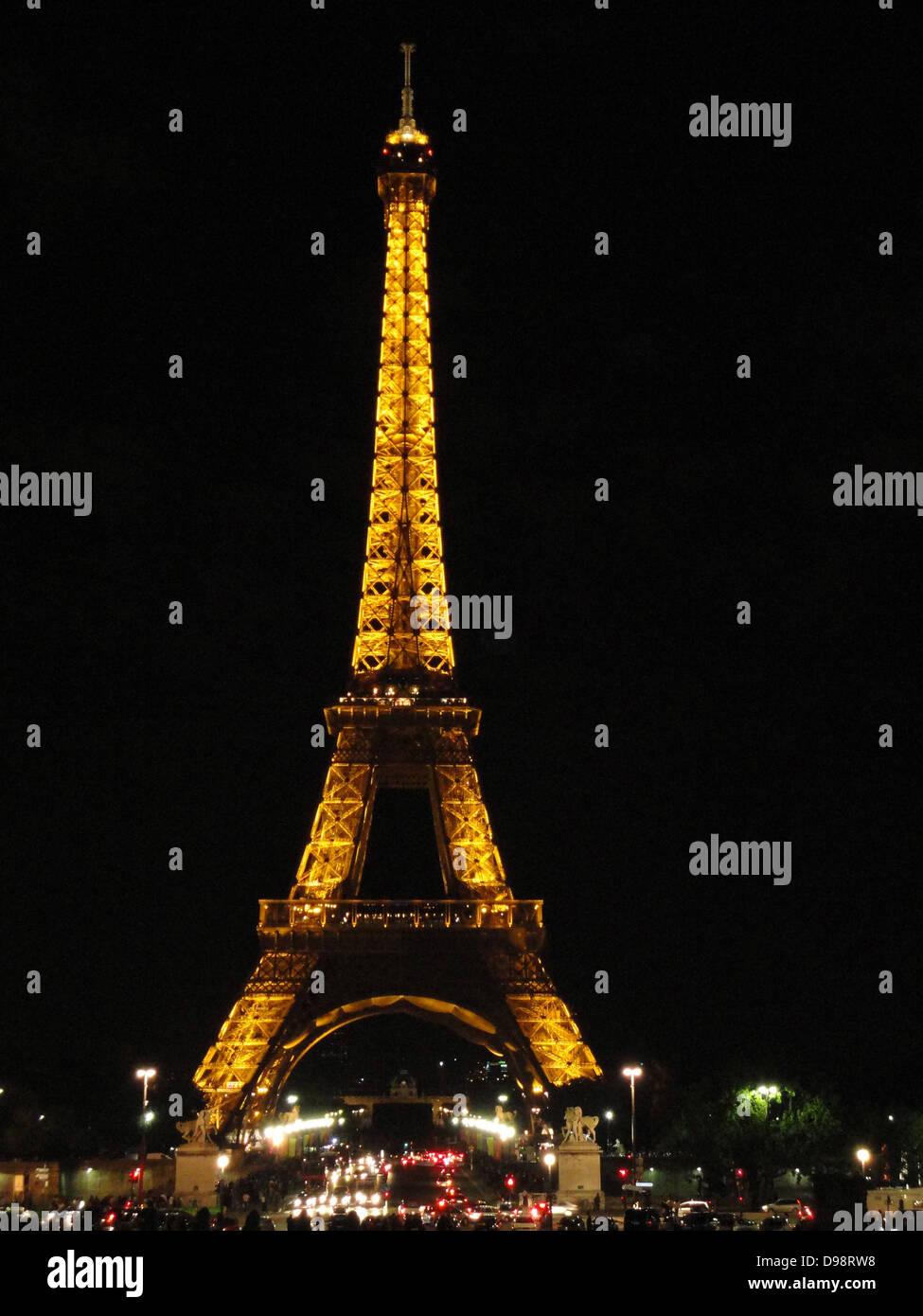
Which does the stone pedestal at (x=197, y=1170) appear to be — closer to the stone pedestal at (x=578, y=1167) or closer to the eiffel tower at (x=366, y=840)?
the eiffel tower at (x=366, y=840)

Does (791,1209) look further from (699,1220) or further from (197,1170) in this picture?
(197,1170)

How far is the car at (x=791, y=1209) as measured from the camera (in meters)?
46.2

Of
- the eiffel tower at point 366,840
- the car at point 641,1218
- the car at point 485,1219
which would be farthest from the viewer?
the eiffel tower at point 366,840

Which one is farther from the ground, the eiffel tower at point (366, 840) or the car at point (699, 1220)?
the eiffel tower at point (366, 840)

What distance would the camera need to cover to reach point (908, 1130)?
2329 inches

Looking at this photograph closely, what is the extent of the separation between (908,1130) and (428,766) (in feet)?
77.6

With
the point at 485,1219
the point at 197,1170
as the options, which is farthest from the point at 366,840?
the point at 485,1219

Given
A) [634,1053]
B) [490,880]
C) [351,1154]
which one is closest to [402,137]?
[490,880]

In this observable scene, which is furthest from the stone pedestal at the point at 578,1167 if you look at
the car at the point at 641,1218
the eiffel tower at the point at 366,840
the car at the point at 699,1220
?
the car at the point at 641,1218

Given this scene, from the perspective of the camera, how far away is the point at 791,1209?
161 feet

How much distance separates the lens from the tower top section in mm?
76562

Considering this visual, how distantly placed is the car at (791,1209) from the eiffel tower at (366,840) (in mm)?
16755

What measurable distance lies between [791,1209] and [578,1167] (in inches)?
442
